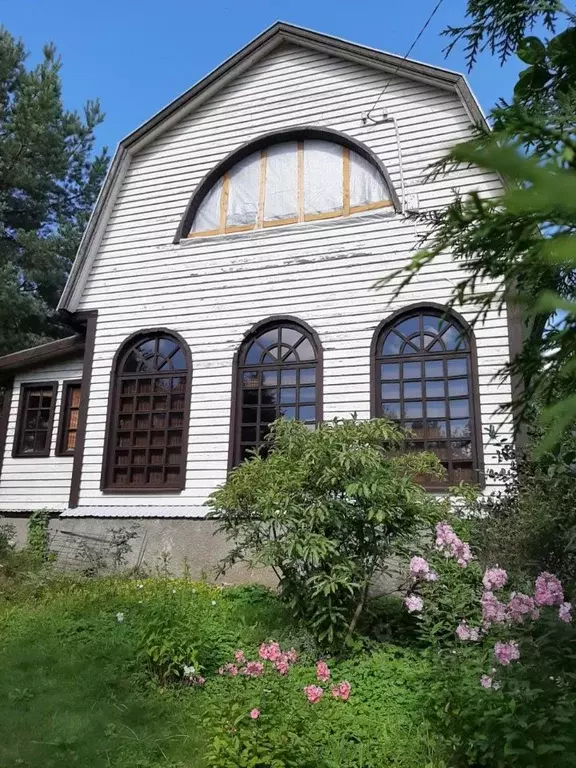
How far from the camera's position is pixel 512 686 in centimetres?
293

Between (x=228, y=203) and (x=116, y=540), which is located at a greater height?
(x=228, y=203)

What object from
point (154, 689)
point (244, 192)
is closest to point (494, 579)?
point (154, 689)

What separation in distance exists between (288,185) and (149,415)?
441cm

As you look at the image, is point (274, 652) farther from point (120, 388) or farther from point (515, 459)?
point (120, 388)

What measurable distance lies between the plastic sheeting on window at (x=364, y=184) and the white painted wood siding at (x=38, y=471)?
5.85 metres

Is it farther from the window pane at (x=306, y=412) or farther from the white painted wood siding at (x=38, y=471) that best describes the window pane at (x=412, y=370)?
the white painted wood siding at (x=38, y=471)

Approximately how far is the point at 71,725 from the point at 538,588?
10.1 ft

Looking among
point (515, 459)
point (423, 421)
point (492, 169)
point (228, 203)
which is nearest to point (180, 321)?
point (228, 203)

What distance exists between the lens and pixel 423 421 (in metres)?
8.43

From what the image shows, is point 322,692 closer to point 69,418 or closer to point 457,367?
point 457,367

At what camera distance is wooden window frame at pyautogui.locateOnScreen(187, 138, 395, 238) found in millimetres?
9547

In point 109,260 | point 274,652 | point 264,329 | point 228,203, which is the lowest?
point 274,652

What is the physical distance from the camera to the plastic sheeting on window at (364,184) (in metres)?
9.51

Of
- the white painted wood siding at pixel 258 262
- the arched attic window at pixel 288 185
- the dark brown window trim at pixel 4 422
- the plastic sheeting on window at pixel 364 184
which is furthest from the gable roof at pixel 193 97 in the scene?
the dark brown window trim at pixel 4 422
